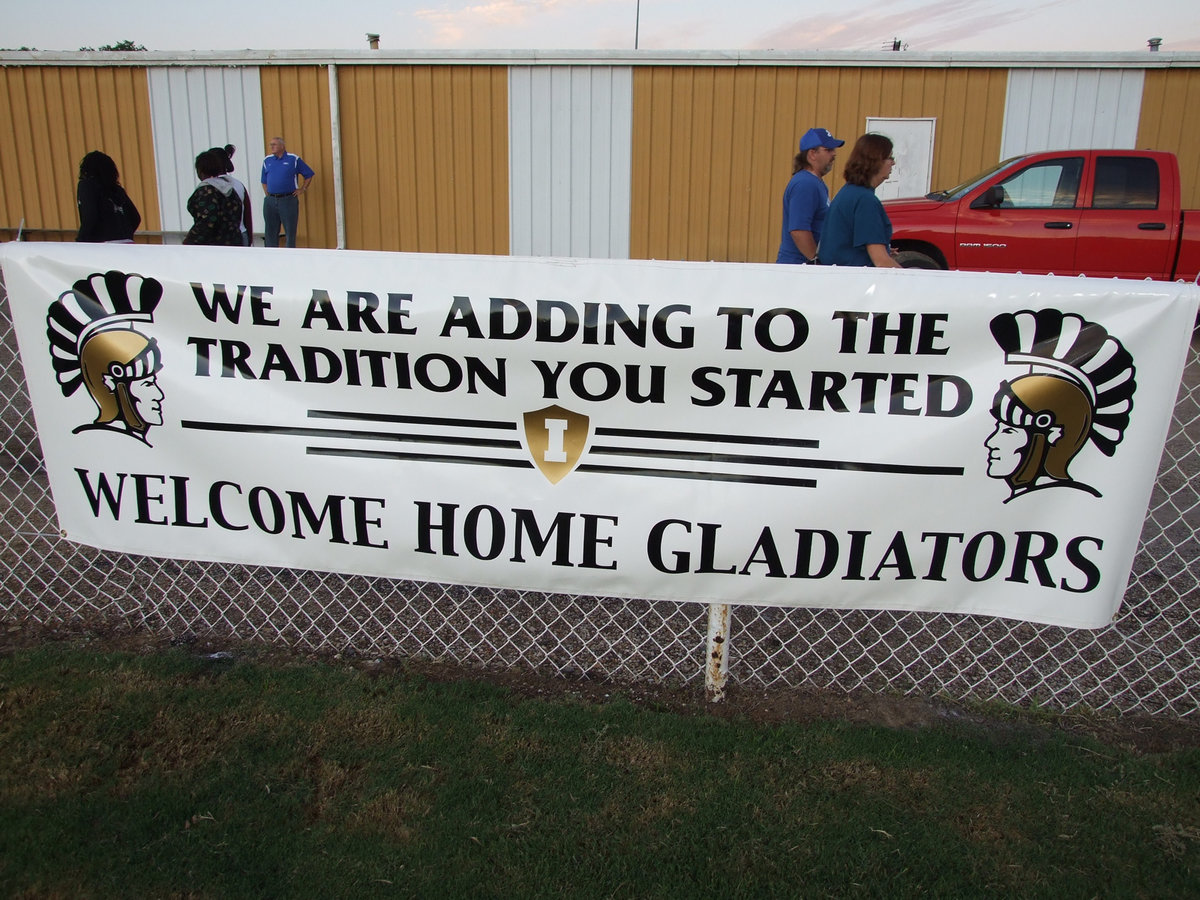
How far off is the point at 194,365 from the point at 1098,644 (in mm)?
3220

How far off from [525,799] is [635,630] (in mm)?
1041

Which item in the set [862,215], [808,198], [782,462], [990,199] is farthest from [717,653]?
[990,199]

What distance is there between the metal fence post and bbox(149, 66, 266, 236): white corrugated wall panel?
493 inches

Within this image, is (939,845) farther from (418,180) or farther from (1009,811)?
(418,180)

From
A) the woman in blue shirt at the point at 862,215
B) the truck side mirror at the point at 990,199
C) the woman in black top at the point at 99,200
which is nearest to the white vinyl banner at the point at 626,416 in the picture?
the woman in blue shirt at the point at 862,215

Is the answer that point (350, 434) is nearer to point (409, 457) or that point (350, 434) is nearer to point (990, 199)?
point (409, 457)

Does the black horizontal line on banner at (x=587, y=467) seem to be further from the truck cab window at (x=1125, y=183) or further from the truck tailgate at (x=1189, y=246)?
the truck tailgate at (x=1189, y=246)

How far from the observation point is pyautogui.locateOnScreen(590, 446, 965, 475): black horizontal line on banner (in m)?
2.38

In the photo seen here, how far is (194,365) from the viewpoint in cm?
262

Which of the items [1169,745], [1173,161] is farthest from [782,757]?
[1173,161]

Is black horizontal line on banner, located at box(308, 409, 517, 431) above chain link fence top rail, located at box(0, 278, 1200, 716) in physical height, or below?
above

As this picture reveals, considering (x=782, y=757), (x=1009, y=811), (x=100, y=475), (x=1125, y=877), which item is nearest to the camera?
(x=1125, y=877)

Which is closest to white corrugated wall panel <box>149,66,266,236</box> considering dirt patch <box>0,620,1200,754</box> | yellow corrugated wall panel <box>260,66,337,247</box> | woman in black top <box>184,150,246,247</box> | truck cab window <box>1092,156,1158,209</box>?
yellow corrugated wall panel <box>260,66,337,247</box>

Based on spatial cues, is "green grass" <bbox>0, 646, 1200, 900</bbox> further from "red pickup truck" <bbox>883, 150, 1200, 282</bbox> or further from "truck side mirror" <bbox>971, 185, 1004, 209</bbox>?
"truck side mirror" <bbox>971, 185, 1004, 209</bbox>
